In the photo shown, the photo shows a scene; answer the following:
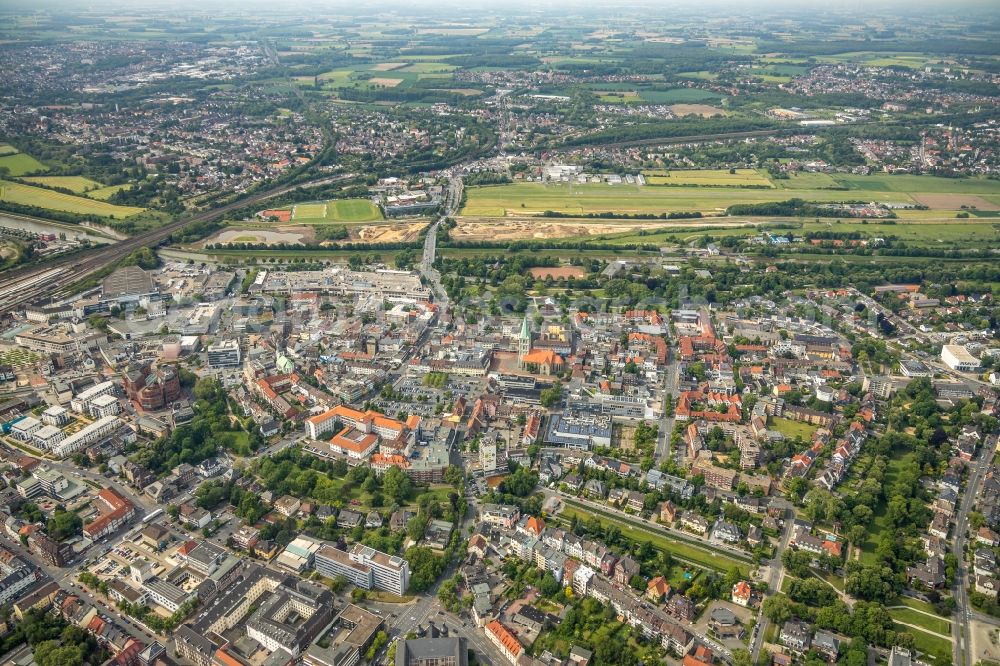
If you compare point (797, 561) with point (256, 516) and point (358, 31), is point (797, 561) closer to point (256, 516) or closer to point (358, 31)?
point (256, 516)

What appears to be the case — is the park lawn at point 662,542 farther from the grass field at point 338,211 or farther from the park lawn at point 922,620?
the grass field at point 338,211

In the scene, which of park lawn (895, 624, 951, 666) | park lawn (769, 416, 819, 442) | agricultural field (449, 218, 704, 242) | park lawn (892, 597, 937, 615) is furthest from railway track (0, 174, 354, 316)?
park lawn (895, 624, 951, 666)

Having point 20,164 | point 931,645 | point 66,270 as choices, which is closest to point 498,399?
point 931,645

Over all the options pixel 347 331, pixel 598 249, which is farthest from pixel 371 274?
pixel 598 249

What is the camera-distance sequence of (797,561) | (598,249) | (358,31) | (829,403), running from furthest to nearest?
(358,31) → (598,249) → (829,403) → (797,561)

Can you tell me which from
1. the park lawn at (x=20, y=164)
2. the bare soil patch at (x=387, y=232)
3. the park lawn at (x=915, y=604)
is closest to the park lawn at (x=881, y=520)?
the park lawn at (x=915, y=604)

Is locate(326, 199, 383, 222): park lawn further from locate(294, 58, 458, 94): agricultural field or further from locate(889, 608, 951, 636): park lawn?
locate(294, 58, 458, 94): agricultural field
